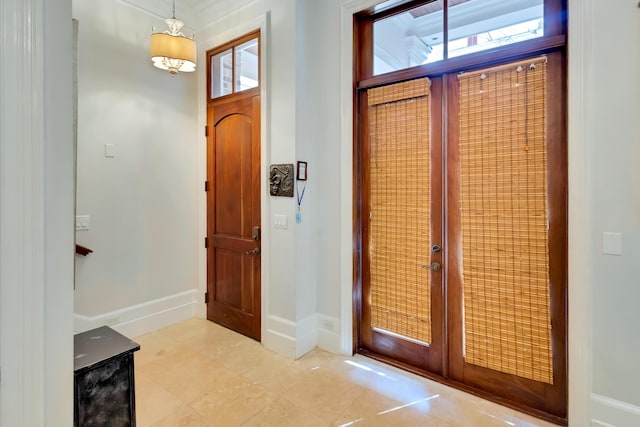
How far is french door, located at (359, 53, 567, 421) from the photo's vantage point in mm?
1931

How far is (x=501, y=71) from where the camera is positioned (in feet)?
6.64

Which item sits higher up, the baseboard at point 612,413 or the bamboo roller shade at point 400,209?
the bamboo roller shade at point 400,209

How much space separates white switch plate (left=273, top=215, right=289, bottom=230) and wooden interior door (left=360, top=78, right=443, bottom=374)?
69cm

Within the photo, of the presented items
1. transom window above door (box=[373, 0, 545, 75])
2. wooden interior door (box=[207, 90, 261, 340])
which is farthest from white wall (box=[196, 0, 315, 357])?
transom window above door (box=[373, 0, 545, 75])

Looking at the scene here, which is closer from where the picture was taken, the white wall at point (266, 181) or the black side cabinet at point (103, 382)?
the black side cabinet at point (103, 382)

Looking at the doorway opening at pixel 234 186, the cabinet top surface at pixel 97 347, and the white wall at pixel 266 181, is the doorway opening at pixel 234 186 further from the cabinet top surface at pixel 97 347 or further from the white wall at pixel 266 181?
the cabinet top surface at pixel 97 347

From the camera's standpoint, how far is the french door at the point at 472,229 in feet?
6.33

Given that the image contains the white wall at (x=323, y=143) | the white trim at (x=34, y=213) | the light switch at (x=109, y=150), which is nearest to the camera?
the white trim at (x=34, y=213)

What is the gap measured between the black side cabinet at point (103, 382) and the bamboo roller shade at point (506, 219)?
6.74 feet

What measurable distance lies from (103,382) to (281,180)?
1.81 meters

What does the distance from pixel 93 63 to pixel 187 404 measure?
2.83 m

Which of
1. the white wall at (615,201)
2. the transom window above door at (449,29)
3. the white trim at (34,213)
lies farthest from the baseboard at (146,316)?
the white wall at (615,201)

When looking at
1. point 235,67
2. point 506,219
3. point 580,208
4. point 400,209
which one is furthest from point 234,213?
point 580,208

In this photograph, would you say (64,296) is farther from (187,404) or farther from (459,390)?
(459,390)
